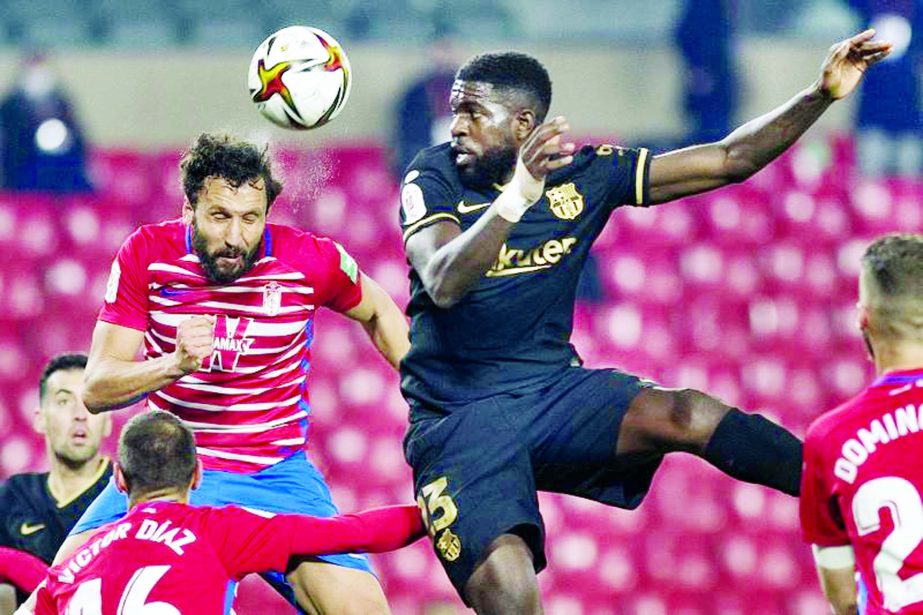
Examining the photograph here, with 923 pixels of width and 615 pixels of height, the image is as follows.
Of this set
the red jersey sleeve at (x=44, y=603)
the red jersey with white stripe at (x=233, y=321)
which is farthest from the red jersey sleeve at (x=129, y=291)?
the red jersey sleeve at (x=44, y=603)

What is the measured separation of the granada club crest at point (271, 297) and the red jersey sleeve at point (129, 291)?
37cm

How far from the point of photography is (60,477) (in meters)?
6.45

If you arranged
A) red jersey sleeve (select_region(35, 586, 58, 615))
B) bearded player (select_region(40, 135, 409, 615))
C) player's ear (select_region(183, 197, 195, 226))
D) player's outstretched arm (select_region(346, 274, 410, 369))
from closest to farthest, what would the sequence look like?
red jersey sleeve (select_region(35, 586, 58, 615))
bearded player (select_region(40, 135, 409, 615))
player's ear (select_region(183, 197, 195, 226))
player's outstretched arm (select_region(346, 274, 410, 369))

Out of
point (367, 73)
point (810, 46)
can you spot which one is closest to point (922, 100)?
point (810, 46)

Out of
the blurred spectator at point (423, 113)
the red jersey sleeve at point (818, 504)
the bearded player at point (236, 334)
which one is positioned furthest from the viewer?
the blurred spectator at point (423, 113)

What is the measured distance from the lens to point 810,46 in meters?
10.4

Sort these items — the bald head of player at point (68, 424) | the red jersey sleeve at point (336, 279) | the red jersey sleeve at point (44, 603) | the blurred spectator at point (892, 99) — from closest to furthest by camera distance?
the red jersey sleeve at point (44, 603)
the red jersey sleeve at point (336, 279)
the bald head of player at point (68, 424)
the blurred spectator at point (892, 99)

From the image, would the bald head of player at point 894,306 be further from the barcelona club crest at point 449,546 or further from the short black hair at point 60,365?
the short black hair at point 60,365

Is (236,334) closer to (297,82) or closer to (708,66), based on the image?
(297,82)

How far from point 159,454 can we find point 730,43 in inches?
252

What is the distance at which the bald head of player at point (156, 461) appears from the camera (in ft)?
14.6

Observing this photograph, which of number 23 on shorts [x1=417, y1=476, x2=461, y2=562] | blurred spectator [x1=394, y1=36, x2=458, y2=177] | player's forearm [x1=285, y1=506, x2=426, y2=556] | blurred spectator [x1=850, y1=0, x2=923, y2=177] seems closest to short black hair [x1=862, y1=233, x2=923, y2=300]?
number 23 on shorts [x1=417, y1=476, x2=461, y2=562]

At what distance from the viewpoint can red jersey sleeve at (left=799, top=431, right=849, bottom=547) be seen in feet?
12.2

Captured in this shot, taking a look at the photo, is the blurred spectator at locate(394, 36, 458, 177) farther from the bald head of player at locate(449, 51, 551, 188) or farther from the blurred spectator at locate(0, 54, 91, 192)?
the bald head of player at locate(449, 51, 551, 188)
